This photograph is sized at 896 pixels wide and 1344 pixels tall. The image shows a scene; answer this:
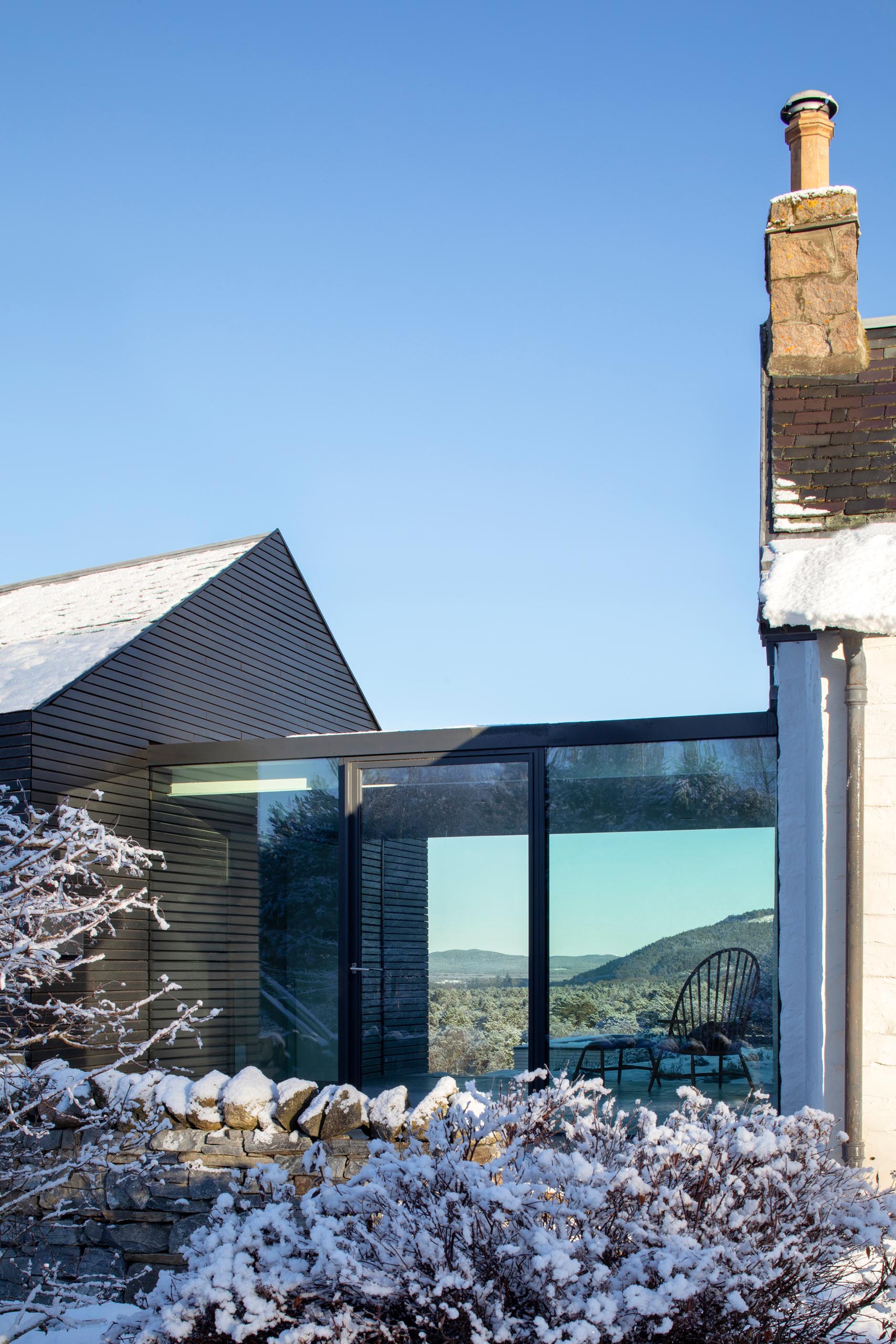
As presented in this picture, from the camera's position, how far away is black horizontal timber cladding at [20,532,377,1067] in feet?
27.2

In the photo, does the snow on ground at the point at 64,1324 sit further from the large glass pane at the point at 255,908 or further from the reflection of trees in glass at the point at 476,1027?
the large glass pane at the point at 255,908

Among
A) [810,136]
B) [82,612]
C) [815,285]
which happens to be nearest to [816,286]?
[815,285]

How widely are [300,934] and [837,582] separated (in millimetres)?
4818

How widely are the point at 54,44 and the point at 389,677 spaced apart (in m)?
23.4

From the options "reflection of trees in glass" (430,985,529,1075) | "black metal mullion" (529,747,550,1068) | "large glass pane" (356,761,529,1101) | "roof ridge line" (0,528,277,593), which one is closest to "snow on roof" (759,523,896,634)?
"black metal mullion" (529,747,550,1068)

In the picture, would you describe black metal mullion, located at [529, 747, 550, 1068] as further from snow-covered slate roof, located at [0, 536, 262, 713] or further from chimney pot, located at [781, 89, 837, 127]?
chimney pot, located at [781, 89, 837, 127]

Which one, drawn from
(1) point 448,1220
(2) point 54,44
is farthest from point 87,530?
(1) point 448,1220

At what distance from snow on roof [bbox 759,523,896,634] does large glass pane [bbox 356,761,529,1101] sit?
9.20ft

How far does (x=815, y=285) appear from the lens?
6.17 metres

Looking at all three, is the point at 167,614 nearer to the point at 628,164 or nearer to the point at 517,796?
the point at 517,796

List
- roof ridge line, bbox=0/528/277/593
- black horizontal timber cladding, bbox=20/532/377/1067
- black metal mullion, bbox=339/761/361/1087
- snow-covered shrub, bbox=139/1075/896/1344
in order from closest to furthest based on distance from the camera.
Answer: snow-covered shrub, bbox=139/1075/896/1344, black metal mullion, bbox=339/761/361/1087, black horizontal timber cladding, bbox=20/532/377/1067, roof ridge line, bbox=0/528/277/593

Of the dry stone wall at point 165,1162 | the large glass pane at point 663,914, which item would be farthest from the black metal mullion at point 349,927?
the dry stone wall at point 165,1162

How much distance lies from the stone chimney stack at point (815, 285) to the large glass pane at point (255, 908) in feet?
13.5

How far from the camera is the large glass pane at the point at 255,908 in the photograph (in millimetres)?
7977
